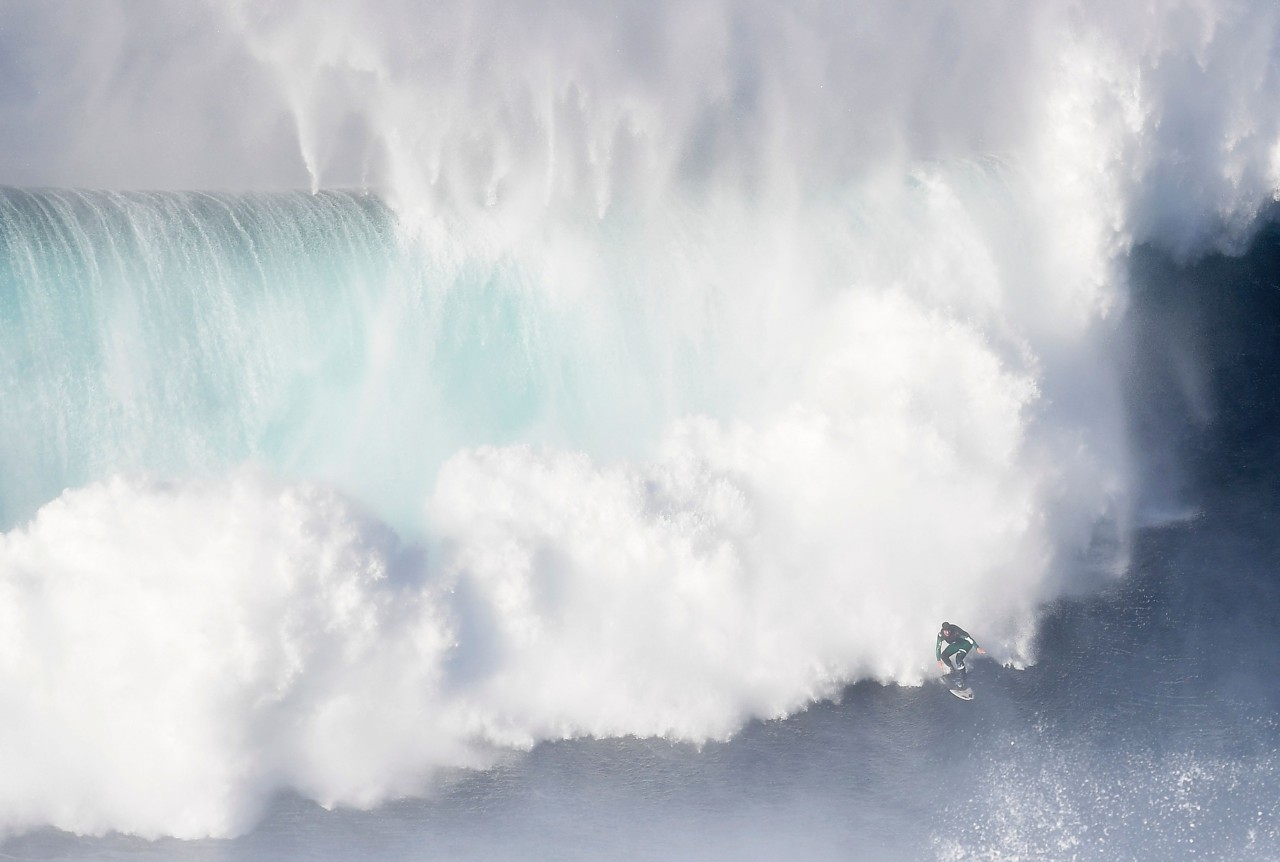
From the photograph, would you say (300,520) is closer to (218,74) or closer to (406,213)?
(406,213)

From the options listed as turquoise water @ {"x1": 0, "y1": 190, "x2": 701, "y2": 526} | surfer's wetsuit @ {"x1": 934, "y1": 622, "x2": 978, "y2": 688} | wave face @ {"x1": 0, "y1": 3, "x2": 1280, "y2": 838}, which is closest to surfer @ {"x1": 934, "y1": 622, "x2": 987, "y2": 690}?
surfer's wetsuit @ {"x1": 934, "y1": 622, "x2": 978, "y2": 688}

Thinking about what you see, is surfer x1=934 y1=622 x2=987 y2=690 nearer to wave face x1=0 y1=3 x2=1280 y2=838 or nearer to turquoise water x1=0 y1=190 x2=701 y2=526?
wave face x1=0 y1=3 x2=1280 y2=838

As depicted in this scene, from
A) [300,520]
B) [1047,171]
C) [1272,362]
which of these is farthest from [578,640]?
[1272,362]

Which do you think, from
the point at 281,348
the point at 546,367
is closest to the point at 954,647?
the point at 546,367

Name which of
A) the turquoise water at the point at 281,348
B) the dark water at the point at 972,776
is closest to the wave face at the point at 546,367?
the turquoise water at the point at 281,348

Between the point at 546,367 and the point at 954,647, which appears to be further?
the point at 546,367

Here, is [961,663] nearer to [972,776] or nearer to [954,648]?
[954,648]
